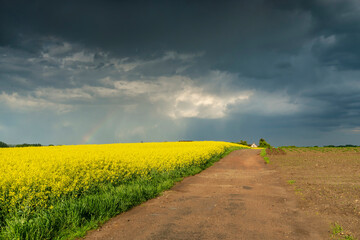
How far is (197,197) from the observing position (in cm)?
955

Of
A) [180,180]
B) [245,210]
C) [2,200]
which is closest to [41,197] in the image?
[2,200]

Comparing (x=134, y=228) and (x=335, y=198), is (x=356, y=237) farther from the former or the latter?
(x=134, y=228)

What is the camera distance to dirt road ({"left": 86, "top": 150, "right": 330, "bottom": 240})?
586 cm

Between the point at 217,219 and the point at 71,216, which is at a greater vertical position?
the point at 71,216

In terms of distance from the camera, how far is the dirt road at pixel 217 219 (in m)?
5.86

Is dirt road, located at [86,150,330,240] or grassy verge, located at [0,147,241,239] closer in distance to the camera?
grassy verge, located at [0,147,241,239]

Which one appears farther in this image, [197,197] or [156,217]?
[197,197]

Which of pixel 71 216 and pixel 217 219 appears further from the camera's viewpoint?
pixel 217 219

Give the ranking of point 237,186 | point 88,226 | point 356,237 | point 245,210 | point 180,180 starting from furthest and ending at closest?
point 180,180, point 237,186, point 245,210, point 88,226, point 356,237

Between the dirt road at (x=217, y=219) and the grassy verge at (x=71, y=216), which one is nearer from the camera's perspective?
the grassy verge at (x=71, y=216)

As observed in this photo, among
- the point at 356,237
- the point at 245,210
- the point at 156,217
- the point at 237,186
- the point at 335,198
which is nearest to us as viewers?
the point at 356,237

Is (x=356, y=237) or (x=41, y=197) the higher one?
(x=41, y=197)

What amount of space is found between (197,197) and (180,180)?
3612 millimetres

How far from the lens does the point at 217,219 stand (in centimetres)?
689
